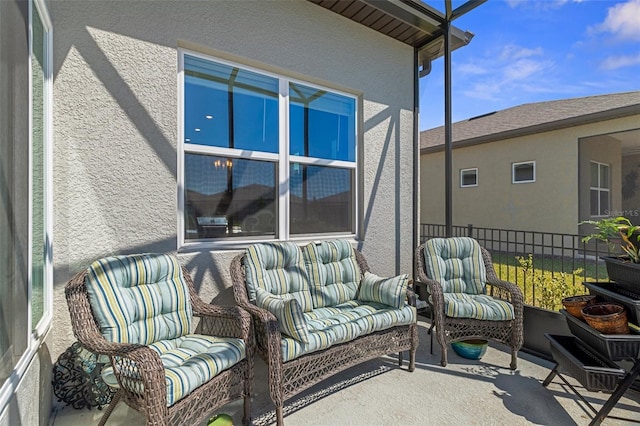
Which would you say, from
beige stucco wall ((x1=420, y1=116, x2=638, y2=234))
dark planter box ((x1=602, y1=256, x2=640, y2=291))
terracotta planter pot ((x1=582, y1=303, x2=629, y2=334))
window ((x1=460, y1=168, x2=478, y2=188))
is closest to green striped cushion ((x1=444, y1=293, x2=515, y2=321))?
terracotta planter pot ((x1=582, y1=303, x2=629, y2=334))

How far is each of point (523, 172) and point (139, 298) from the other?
1054 centimetres

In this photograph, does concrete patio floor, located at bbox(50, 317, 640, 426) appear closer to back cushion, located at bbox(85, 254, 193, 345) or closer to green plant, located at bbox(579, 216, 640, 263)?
back cushion, located at bbox(85, 254, 193, 345)

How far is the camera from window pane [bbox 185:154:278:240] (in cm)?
323

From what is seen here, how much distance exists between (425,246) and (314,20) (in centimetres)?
311

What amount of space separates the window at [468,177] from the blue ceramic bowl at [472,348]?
852cm

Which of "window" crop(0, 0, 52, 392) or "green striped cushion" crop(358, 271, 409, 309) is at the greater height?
"window" crop(0, 0, 52, 392)

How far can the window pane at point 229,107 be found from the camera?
324cm

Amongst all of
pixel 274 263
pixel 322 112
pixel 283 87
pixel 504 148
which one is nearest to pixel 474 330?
pixel 274 263

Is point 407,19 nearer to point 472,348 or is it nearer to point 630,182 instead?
point 472,348

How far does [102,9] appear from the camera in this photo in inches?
106

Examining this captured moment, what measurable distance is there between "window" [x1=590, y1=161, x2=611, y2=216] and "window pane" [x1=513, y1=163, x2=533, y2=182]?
1.62 m

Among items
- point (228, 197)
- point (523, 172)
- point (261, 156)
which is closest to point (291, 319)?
point (228, 197)

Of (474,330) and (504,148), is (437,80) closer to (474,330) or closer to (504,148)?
(474,330)

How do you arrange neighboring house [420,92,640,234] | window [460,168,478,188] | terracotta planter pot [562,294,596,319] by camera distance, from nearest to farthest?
1. terracotta planter pot [562,294,596,319]
2. neighboring house [420,92,640,234]
3. window [460,168,478,188]
